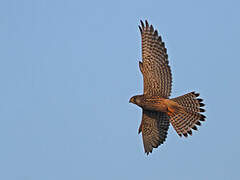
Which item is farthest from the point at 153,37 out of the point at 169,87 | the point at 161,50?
the point at 169,87

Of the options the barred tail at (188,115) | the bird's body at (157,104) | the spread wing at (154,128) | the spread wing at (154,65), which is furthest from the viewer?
the spread wing at (154,128)

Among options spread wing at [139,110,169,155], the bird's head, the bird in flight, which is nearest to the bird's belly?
the bird in flight

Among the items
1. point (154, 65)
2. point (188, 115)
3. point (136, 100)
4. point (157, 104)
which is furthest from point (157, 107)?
point (154, 65)

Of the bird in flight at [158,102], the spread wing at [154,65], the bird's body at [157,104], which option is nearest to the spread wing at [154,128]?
the bird in flight at [158,102]

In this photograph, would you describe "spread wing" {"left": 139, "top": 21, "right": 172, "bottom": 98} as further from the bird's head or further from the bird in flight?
the bird's head

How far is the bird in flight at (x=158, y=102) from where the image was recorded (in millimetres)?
14977

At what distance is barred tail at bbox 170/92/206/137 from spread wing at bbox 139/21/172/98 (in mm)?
836

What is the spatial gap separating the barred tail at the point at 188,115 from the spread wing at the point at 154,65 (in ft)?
2.74

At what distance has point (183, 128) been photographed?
595 inches

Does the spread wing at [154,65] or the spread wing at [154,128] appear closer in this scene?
the spread wing at [154,65]

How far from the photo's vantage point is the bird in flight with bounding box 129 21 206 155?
1498cm

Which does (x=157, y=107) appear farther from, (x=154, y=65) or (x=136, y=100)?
(x=154, y=65)

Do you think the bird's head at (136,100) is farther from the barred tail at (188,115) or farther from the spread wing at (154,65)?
the barred tail at (188,115)

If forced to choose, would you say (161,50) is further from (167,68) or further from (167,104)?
(167,104)
